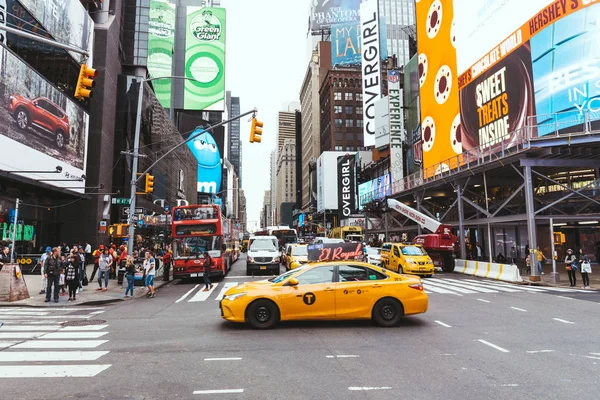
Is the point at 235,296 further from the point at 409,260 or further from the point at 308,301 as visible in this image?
the point at 409,260

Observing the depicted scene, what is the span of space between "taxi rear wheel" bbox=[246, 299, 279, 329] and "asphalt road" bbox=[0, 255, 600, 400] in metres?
0.22

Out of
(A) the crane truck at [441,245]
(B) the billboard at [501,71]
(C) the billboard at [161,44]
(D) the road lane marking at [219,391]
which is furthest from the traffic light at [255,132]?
(C) the billboard at [161,44]

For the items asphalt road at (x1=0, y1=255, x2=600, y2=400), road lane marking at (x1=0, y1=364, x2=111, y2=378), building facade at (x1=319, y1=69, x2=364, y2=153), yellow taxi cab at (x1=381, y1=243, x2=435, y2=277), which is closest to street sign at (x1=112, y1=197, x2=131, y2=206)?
yellow taxi cab at (x1=381, y1=243, x2=435, y2=277)

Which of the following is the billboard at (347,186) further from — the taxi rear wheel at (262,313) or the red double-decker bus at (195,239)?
the taxi rear wheel at (262,313)

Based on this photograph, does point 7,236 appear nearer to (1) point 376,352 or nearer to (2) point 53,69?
(2) point 53,69

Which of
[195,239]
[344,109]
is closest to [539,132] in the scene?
[195,239]

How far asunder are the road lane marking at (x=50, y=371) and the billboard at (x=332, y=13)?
147 meters

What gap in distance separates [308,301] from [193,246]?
43.6 ft

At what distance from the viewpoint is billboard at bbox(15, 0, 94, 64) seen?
25750 mm

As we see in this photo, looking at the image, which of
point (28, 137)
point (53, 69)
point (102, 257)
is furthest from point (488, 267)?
point (53, 69)

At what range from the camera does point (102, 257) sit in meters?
16.9

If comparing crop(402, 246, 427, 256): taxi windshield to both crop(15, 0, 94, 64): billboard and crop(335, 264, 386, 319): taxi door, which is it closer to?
crop(335, 264, 386, 319): taxi door

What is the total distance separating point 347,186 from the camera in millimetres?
88250

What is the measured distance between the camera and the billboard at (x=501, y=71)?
22938 millimetres
